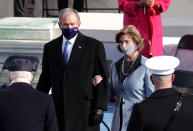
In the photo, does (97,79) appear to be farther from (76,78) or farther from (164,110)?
(164,110)

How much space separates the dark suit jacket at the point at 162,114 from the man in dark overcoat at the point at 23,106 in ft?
2.13

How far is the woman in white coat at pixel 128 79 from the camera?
441 cm

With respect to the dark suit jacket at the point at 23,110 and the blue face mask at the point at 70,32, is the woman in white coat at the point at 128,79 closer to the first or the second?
the blue face mask at the point at 70,32

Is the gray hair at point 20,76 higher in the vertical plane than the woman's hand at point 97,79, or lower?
higher

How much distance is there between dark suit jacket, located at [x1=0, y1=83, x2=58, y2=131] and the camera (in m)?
3.38

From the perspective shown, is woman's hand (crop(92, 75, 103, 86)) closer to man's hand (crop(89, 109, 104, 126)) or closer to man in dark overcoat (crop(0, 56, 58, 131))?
man's hand (crop(89, 109, 104, 126))

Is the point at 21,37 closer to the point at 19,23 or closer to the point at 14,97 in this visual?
the point at 19,23

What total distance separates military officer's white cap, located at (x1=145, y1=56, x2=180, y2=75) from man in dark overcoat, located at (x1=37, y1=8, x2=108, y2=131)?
1.06 metres

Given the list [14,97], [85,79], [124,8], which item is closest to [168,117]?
[14,97]

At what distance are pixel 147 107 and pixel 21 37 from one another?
353cm

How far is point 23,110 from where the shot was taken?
3.39 m

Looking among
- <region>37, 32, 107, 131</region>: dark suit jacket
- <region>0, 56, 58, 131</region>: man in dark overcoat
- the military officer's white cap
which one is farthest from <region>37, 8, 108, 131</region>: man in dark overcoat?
A: the military officer's white cap

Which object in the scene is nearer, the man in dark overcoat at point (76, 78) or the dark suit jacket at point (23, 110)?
the dark suit jacket at point (23, 110)

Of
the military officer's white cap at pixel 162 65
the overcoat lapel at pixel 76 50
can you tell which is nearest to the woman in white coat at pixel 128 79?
the overcoat lapel at pixel 76 50
